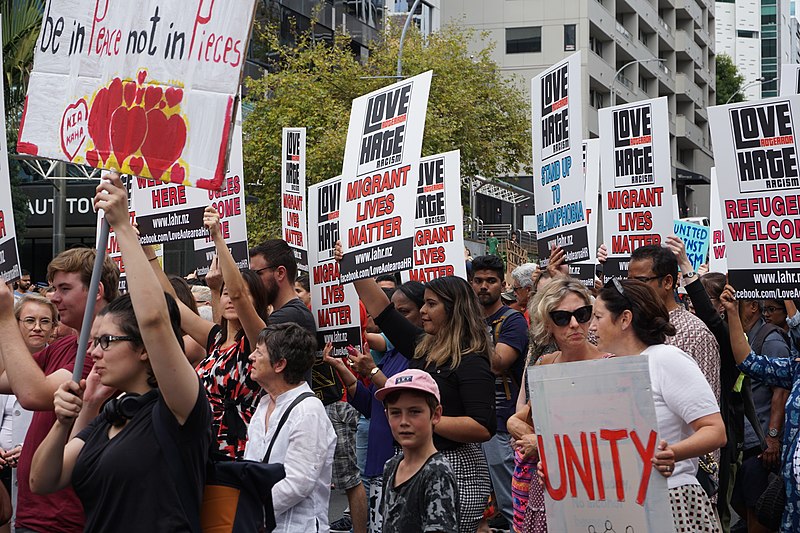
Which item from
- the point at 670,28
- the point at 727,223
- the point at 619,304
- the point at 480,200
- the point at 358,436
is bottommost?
the point at 358,436

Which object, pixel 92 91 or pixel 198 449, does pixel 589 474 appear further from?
pixel 92 91

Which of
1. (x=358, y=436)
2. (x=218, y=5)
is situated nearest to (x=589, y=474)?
(x=218, y=5)

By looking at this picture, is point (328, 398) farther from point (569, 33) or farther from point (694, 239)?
point (569, 33)

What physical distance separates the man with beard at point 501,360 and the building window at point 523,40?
5044 cm

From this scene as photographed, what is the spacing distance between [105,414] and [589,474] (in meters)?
1.81

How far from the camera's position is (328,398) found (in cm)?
854

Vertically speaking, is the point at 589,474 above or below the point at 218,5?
below

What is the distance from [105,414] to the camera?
4.06 metres

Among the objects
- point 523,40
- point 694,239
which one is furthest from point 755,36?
point 694,239

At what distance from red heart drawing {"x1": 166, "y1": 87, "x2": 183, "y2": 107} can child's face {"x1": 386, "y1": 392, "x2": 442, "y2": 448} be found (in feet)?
4.92

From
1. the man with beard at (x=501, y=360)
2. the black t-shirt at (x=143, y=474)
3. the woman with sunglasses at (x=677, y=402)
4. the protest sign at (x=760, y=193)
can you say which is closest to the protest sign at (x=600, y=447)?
the woman with sunglasses at (x=677, y=402)

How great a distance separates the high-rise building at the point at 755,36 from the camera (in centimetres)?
11650

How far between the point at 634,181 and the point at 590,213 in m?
2.67

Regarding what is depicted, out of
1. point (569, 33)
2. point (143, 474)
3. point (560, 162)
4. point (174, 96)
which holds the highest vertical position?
point (569, 33)
